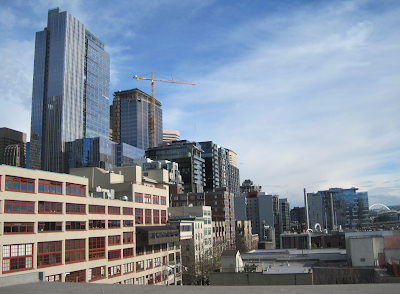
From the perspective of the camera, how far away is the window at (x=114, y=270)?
249ft

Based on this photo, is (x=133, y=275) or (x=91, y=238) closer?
(x=91, y=238)

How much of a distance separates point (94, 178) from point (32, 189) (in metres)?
31.7

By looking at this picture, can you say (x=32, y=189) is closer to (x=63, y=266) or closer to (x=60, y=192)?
(x=60, y=192)

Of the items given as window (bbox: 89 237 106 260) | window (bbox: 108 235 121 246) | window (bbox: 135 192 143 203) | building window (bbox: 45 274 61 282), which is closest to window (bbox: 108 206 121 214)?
window (bbox: 108 235 121 246)

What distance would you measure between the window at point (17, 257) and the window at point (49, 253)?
1.92 metres

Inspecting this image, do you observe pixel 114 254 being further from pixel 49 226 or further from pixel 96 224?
pixel 49 226

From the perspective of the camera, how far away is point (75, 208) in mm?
67000

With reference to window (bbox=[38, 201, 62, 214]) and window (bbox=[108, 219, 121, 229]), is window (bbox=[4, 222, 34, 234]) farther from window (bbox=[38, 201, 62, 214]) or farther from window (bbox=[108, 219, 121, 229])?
window (bbox=[108, 219, 121, 229])

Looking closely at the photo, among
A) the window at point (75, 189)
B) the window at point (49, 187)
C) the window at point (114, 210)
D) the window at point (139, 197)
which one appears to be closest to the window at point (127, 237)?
the window at point (114, 210)

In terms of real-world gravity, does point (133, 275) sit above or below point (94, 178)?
below

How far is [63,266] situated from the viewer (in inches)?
2422

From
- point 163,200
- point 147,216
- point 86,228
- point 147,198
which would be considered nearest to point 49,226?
point 86,228

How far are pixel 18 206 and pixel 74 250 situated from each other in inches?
572

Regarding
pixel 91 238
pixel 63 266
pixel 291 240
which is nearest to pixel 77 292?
pixel 63 266
